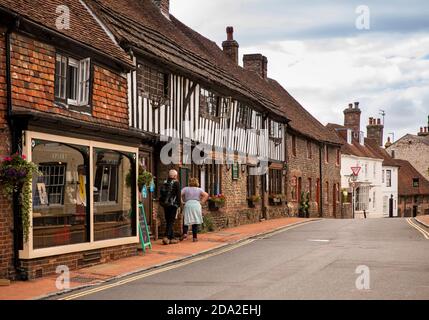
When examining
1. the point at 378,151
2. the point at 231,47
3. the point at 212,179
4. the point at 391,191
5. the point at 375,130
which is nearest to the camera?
the point at 212,179

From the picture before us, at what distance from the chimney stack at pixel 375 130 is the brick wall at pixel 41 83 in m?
57.0

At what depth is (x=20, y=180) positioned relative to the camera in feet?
34.8

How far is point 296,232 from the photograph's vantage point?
21438mm

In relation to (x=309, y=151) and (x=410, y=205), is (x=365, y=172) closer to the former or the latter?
(x=410, y=205)

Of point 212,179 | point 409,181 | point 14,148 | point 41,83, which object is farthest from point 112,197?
point 409,181

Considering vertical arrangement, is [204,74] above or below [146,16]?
below

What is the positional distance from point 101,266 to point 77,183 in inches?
68.5

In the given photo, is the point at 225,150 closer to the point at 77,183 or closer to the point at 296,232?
the point at 296,232

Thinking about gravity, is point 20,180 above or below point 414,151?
below

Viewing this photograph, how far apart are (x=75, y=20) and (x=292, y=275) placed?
7.71 m

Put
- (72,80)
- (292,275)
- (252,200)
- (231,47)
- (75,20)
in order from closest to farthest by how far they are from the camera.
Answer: (292,275)
(72,80)
(75,20)
(252,200)
(231,47)

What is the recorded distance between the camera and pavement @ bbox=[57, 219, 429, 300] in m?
9.17

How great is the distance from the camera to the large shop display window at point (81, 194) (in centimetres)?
1165
